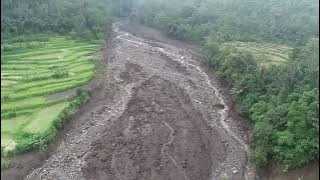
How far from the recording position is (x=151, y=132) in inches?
1500

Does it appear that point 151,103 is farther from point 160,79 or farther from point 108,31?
point 108,31

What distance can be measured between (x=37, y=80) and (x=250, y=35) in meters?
35.3

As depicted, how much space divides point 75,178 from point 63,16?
45.5 meters

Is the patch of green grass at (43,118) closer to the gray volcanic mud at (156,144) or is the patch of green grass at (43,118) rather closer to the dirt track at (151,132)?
the dirt track at (151,132)

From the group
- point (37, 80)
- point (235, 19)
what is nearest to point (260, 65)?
point (37, 80)

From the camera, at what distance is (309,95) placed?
33.4 m

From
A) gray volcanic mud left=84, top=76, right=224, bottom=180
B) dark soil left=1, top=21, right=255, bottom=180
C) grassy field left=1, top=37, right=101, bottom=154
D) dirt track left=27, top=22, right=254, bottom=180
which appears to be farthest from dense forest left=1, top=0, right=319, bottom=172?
grassy field left=1, top=37, right=101, bottom=154

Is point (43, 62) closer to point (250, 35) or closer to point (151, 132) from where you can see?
point (151, 132)

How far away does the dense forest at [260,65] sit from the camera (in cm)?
3228

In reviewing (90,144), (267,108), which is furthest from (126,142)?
(267,108)

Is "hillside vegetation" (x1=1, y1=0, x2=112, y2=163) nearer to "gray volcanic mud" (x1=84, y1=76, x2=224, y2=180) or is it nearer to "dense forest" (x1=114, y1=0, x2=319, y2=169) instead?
"gray volcanic mud" (x1=84, y1=76, x2=224, y2=180)

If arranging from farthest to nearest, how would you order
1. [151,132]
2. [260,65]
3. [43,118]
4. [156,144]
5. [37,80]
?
[260,65] < [37,80] < [151,132] < [43,118] < [156,144]

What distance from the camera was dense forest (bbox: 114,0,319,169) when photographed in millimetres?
32281

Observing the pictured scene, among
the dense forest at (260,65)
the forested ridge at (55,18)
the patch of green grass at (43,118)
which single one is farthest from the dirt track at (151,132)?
the forested ridge at (55,18)
